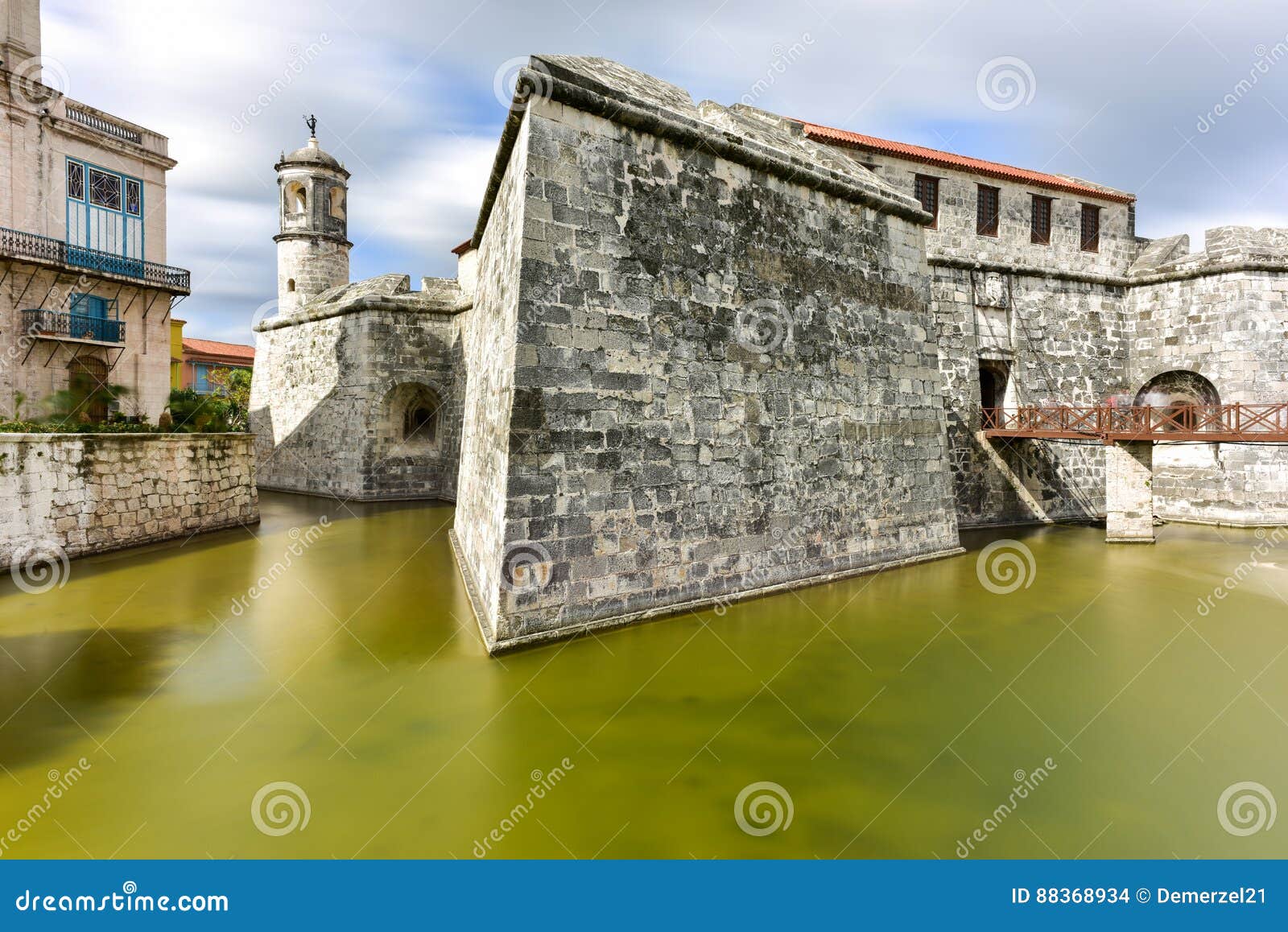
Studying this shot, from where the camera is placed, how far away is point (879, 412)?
966 centimetres

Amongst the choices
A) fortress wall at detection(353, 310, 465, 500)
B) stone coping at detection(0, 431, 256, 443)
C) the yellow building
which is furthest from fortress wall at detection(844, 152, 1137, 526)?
the yellow building

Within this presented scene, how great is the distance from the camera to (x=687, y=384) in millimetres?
7230

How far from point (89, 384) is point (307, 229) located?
770 centimetres

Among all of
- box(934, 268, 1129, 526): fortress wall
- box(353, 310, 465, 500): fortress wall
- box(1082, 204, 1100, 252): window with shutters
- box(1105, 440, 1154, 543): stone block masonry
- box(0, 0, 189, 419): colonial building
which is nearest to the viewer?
box(1105, 440, 1154, 543): stone block masonry

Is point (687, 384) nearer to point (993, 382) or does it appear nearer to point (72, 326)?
point (993, 382)

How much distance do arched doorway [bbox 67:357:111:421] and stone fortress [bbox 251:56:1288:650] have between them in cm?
433

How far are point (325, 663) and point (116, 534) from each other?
6274 mm

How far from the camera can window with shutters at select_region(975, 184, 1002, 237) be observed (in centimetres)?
1405

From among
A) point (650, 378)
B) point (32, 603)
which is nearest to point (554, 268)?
point (650, 378)

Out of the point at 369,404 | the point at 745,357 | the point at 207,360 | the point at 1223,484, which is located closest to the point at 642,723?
the point at 745,357

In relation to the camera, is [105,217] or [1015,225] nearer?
[105,217]

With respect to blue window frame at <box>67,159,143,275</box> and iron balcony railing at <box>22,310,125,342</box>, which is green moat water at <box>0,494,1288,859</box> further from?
blue window frame at <box>67,159,143,275</box>

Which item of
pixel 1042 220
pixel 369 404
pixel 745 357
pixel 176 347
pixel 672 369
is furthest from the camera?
pixel 176 347

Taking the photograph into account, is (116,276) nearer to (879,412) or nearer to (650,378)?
(650,378)
